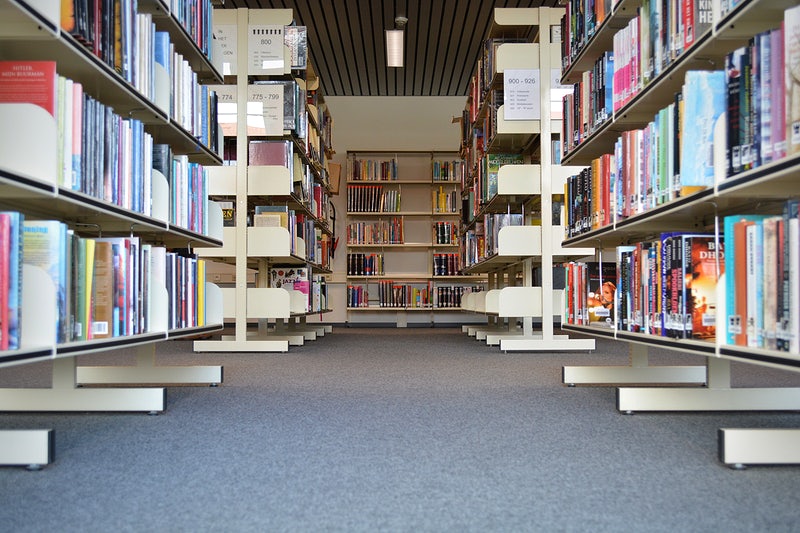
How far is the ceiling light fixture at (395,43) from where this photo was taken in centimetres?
700

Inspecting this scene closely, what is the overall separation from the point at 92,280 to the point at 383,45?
6.41m

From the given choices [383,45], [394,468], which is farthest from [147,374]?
[383,45]

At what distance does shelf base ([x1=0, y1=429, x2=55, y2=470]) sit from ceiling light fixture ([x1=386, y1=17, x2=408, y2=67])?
242 inches

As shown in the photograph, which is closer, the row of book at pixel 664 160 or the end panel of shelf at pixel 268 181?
the row of book at pixel 664 160

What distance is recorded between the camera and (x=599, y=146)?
289cm

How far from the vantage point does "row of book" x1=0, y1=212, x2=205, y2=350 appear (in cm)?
137

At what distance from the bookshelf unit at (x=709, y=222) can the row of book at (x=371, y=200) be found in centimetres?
542

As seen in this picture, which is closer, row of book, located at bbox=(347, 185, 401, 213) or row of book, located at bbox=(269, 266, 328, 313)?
row of book, located at bbox=(269, 266, 328, 313)

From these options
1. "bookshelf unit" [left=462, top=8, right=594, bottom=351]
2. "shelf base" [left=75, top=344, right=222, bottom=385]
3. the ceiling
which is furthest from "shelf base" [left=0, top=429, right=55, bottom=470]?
the ceiling

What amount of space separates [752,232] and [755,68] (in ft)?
1.16

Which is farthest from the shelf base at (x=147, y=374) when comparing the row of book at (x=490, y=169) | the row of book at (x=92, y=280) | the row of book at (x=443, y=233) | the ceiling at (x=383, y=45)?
the row of book at (x=443, y=233)

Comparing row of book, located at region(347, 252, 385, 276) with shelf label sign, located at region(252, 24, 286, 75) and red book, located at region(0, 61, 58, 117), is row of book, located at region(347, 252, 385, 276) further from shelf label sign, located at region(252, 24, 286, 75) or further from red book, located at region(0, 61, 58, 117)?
red book, located at region(0, 61, 58, 117)

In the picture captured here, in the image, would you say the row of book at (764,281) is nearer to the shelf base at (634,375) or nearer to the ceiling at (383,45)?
the shelf base at (634,375)

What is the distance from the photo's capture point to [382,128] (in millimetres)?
9117
